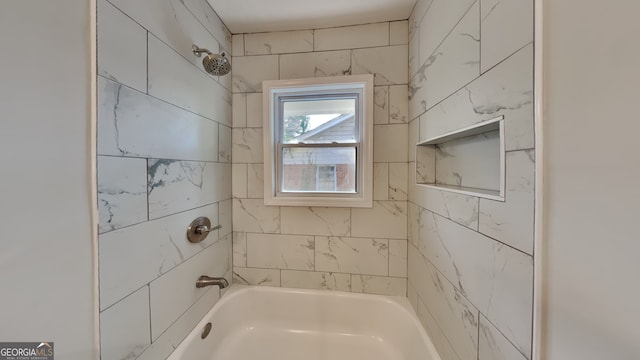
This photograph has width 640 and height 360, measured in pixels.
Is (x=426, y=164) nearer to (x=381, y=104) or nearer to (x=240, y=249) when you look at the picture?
(x=381, y=104)

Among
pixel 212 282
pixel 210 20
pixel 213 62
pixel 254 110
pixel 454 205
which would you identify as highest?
pixel 210 20

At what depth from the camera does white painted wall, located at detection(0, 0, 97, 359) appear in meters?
0.51

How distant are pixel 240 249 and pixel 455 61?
1791 mm

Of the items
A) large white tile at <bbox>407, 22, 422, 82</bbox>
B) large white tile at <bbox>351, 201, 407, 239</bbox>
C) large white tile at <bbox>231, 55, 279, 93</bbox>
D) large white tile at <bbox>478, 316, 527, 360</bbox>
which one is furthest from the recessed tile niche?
large white tile at <bbox>231, 55, 279, 93</bbox>

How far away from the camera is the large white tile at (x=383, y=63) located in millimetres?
1531

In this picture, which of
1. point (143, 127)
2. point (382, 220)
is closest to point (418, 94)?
point (382, 220)

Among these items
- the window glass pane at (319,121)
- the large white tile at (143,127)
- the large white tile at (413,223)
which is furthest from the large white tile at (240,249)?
the large white tile at (413,223)

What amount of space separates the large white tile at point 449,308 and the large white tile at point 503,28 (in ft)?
2.81

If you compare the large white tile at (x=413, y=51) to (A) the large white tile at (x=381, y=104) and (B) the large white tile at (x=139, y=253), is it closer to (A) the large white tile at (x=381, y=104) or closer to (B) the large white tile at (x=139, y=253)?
(A) the large white tile at (x=381, y=104)

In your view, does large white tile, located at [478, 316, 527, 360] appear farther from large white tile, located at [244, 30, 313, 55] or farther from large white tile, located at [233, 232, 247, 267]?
large white tile, located at [244, 30, 313, 55]

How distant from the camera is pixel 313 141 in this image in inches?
69.3

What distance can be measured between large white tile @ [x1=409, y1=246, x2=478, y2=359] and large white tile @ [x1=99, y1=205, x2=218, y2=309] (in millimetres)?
1296

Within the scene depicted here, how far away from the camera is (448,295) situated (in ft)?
3.19

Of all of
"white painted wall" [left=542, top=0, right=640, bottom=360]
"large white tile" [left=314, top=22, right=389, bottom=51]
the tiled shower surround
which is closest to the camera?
"white painted wall" [left=542, top=0, right=640, bottom=360]
